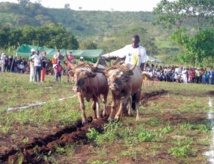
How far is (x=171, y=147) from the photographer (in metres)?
8.26

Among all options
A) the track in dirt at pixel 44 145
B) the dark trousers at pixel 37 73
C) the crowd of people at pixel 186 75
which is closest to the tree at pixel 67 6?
the crowd of people at pixel 186 75

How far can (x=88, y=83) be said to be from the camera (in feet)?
36.7

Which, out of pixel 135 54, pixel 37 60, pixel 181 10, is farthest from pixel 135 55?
pixel 181 10

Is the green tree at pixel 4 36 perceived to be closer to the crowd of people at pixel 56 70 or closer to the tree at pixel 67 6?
the crowd of people at pixel 56 70

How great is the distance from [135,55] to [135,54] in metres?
0.03

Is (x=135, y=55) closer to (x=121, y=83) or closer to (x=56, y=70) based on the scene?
(x=121, y=83)

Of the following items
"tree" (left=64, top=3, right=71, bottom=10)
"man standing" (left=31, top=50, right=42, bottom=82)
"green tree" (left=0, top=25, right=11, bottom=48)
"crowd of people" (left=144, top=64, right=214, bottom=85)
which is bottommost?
"crowd of people" (left=144, top=64, right=214, bottom=85)

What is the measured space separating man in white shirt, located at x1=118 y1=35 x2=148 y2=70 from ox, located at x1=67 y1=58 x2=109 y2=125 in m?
1.05

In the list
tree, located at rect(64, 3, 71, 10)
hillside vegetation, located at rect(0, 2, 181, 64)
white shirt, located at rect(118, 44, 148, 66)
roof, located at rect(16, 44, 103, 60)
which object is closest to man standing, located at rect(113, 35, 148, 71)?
white shirt, located at rect(118, 44, 148, 66)

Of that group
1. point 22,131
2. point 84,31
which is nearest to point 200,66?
point 22,131

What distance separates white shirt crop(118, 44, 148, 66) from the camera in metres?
12.5

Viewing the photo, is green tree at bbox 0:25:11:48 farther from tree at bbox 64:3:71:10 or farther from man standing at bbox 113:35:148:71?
tree at bbox 64:3:71:10

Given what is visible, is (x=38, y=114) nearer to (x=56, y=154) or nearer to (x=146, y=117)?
(x=146, y=117)

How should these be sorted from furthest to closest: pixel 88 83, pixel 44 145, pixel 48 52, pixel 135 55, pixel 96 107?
1. pixel 48 52
2. pixel 135 55
3. pixel 96 107
4. pixel 88 83
5. pixel 44 145
